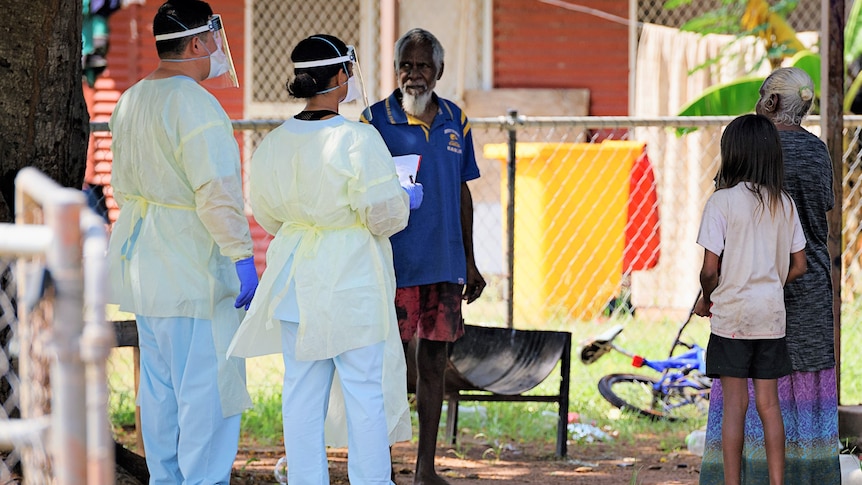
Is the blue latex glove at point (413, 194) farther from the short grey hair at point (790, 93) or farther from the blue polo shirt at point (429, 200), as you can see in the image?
the short grey hair at point (790, 93)

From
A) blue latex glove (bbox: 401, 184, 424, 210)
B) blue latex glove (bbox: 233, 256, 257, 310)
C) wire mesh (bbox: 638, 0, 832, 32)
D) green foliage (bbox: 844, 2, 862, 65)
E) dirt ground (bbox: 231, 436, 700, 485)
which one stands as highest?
wire mesh (bbox: 638, 0, 832, 32)

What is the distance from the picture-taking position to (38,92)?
4.48m

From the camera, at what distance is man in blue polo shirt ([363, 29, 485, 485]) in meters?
4.80

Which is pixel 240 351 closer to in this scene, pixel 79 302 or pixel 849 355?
pixel 79 302

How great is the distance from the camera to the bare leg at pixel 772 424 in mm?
4105

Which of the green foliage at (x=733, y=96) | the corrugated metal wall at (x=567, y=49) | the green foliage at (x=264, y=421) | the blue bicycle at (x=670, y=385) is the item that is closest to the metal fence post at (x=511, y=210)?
the blue bicycle at (x=670, y=385)

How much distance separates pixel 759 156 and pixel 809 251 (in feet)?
1.66

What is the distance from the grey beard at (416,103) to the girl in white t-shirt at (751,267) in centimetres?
133

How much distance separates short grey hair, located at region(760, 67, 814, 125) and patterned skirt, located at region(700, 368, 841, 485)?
985 millimetres

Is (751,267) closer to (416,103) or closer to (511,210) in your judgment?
(416,103)

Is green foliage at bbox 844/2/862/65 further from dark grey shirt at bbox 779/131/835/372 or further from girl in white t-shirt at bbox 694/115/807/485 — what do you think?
girl in white t-shirt at bbox 694/115/807/485

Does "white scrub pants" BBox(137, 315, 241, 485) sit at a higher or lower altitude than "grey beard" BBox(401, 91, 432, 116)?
lower

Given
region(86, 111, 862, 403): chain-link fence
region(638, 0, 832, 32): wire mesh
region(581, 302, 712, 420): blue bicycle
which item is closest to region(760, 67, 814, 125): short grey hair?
region(581, 302, 712, 420): blue bicycle

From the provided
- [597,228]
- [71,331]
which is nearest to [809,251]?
[71,331]
